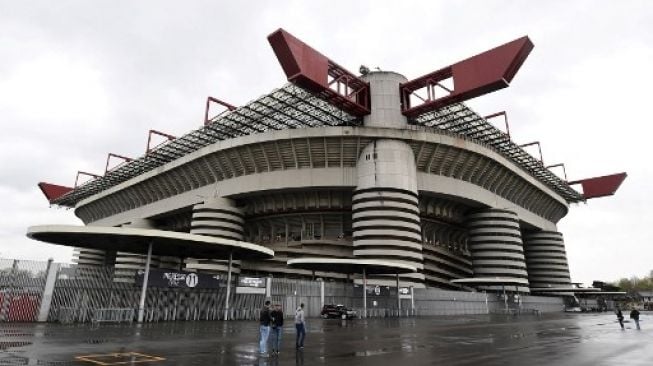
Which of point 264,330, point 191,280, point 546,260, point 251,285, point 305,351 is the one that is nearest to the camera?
point 264,330

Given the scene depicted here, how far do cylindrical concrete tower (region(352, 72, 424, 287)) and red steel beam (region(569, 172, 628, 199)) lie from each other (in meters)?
52.0

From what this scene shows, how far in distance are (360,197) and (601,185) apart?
5959 centimetres

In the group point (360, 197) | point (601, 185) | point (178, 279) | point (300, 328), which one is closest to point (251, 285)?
point (178, 279)

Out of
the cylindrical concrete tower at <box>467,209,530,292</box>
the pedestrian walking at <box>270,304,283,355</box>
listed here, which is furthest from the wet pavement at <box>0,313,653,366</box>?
the cylindrical concrete tower at <box>467,209,530,292</box>

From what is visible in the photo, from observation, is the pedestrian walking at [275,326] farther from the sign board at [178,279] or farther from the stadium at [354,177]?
the stadium at [354,177]

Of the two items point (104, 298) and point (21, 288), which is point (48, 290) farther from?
point (104, 298)

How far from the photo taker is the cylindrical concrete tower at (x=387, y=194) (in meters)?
46.2

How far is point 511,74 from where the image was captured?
40.0 meters

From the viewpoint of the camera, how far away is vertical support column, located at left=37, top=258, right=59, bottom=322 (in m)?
25.0

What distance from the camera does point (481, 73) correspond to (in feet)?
135

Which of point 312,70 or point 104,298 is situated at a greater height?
point 312,70

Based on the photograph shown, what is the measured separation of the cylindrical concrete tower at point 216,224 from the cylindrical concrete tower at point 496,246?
110 feet

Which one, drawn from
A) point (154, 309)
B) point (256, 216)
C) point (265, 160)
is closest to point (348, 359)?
point (154, 309)

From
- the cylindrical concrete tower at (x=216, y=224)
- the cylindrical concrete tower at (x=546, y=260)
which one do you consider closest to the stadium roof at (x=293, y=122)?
the cylindrical concrete tower at (x=216, y=224)
